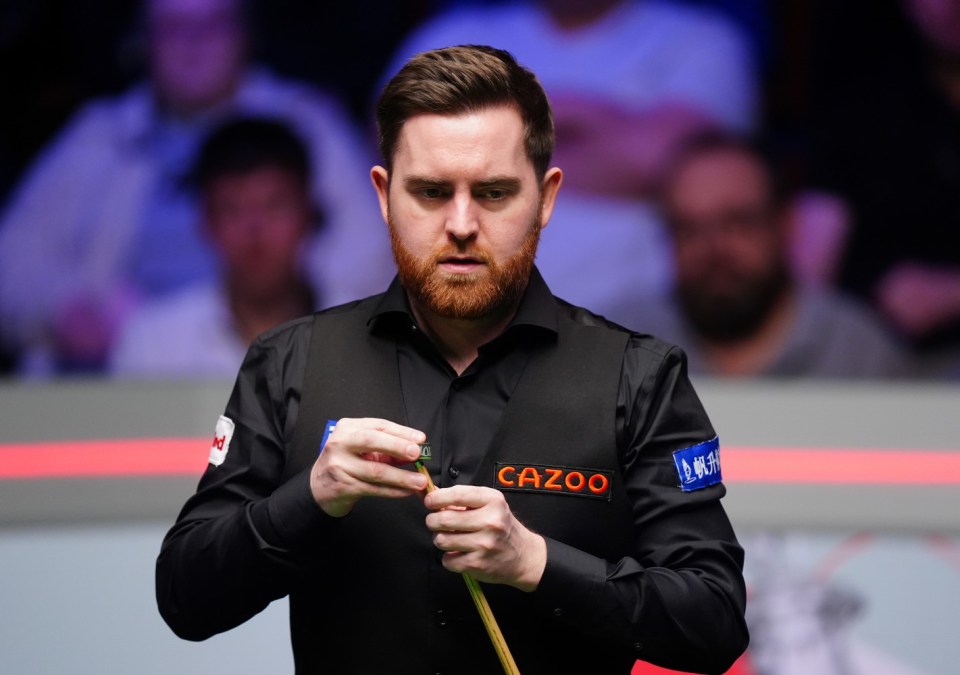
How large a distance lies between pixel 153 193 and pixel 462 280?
4.14 metres

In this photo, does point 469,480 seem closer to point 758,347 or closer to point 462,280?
point 462,280

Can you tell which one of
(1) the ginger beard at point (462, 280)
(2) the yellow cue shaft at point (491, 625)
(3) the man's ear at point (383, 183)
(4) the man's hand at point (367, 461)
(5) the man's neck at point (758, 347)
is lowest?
(2) the yellow cue shaft at point (491, 625)

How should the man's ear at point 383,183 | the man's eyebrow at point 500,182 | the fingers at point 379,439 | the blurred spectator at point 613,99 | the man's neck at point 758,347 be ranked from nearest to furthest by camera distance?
the fingers at point 379,439, the man's eyebrow at point 500,182, the man's ear at point 383,183, the blurred spectator at point 613,99, the man's neck at point 758,347

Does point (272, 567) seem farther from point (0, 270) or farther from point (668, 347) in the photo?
point (0, 270)

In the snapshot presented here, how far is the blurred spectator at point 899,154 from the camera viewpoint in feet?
18.9

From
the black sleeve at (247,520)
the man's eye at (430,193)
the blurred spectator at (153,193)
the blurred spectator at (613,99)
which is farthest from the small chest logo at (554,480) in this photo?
the blurred spectator at (153,193)

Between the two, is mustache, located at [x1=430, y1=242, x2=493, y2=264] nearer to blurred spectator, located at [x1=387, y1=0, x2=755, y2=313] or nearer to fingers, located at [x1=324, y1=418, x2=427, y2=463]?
fingers, located at [x1=324, y1=418, x2=427, y2=463]

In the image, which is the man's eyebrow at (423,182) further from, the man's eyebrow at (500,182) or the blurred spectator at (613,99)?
the blurred spectator at (613,99)

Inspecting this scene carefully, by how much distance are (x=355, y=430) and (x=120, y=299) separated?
4.30m

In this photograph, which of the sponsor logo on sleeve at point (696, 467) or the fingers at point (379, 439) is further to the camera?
the sponsor logo on sleeve at point (696, 467)

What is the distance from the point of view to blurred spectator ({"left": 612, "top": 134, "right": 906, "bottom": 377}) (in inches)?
222

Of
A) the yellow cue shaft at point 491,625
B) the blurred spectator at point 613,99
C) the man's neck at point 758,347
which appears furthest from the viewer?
the man's neck at point 758,347

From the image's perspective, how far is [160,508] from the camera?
3527mm

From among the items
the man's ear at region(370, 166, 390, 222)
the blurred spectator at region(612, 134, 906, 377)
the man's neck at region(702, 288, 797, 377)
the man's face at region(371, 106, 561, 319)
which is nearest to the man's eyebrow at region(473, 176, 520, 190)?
the man's face at region(371, 106, 561, 319)
